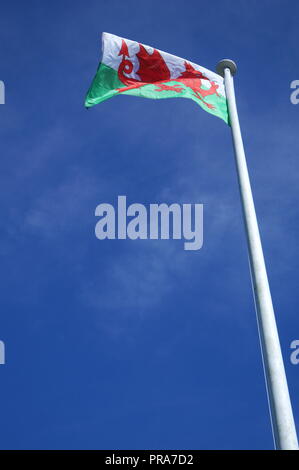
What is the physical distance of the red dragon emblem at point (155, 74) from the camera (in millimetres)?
15047

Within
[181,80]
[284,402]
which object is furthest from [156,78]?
[284,402]

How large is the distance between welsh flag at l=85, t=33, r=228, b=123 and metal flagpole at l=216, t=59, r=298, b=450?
3.28 meters

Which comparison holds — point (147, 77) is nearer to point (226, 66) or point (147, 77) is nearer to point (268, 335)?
point (226, 66)

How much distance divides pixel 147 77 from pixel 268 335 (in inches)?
366

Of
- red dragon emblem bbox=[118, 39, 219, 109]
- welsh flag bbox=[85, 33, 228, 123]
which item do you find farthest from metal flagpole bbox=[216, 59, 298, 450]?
red dragon emblem bbox=[118, 39, 219, 109]

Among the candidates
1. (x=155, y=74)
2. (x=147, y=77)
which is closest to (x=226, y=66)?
(x=155, y=74)

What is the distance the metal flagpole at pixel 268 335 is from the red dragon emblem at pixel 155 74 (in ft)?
11.8

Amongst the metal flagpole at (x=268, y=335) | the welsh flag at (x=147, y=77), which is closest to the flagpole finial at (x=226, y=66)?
the welsh flag at (x=147, y=77)

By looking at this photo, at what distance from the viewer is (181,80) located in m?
15.4

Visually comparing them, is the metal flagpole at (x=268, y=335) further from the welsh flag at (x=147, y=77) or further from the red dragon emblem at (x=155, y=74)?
the red dragon emblem at (x=155, y=74)

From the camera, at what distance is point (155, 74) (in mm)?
15641

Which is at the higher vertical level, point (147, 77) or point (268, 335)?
point (147, 77)
